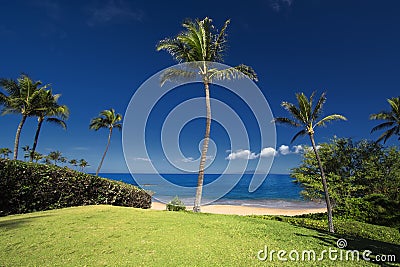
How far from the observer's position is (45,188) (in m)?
9.02

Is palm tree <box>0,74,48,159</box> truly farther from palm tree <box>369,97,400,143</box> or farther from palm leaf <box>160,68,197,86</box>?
palm tree <box>369,97,400,143</box>

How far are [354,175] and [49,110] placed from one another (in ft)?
98.1

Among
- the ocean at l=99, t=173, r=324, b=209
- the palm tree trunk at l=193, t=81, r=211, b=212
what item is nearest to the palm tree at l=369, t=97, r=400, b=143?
the ocean at l=99, t=173, r=324, b=209

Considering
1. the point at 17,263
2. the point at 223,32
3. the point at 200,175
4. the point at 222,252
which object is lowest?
the point at 17,263

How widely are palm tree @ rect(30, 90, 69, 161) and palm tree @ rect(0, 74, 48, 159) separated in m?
0.75

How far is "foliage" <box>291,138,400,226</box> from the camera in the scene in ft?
58.5

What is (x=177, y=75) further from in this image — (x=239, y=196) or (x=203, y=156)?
(x=239, y=196)

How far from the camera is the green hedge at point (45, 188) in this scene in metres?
8.26

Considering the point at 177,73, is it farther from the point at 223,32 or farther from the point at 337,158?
the point at 337,158

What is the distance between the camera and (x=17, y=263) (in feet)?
12.5

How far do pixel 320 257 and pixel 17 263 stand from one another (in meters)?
5.47

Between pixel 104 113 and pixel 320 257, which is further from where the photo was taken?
pixel 104 113

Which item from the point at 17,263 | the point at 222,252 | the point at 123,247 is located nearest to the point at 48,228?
the point at 17,263

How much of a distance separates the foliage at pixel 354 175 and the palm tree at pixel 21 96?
2439 centimetres
